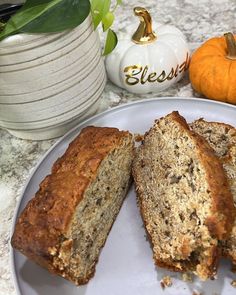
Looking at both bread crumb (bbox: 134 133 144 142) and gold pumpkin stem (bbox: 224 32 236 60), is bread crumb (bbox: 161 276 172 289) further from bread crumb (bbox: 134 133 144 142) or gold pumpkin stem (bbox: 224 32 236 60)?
gold pumpkin stem (bbox: 224 32 236 60)

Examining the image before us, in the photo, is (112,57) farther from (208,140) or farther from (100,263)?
(100,263)

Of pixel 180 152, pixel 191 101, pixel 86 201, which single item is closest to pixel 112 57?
pixel 191 101

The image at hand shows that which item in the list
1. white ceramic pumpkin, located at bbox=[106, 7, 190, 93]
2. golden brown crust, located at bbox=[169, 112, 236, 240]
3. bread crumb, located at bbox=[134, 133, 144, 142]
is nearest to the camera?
golden brown crust, located at bbox=[169, 112, 236, 240]

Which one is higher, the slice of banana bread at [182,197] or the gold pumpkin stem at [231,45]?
the gold pumpkin stem at [231,45]

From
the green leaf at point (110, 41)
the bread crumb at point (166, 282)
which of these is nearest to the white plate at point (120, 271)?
the bread crumb at point (166, 282)

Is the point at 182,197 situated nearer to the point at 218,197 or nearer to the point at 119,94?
the point at 218,197

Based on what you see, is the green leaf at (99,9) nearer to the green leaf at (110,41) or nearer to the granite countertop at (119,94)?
the green leaf at (110,41)

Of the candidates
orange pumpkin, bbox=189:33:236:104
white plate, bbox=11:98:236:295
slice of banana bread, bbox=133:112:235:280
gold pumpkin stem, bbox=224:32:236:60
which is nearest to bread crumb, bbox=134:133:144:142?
slice of banana bread, bbox=133:112:235:280
